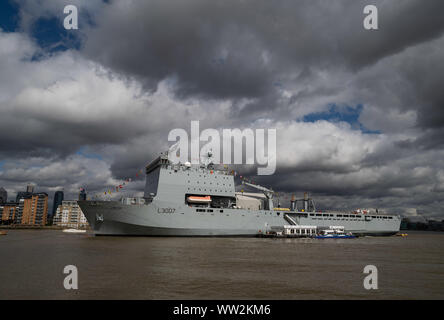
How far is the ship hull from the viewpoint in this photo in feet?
98.9

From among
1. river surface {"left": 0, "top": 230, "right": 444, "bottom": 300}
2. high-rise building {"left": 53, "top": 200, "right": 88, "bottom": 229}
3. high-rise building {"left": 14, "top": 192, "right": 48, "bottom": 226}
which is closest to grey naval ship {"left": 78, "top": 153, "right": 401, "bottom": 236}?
river surface {"left": 0, "top": 230, "right": 444, "bottom": 300}

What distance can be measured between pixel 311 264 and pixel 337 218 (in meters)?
31.7

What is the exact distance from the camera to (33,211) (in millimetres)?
110312

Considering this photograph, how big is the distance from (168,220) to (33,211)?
104 meters

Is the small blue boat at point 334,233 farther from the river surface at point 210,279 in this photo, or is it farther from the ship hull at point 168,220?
the river surface at point 210,279

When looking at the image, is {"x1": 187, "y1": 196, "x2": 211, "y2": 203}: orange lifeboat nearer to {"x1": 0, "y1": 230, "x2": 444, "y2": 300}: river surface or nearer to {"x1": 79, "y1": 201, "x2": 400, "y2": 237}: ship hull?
{"x1": 79, "y1": 201, "x2": 400, "y2": 237}: ship hull

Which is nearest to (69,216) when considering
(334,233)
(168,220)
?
(168,220)

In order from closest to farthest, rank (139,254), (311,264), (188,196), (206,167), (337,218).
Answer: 1. (311,264)
2. (139,254)
3. (188,196)
4. (206,167)
5. (337,218)

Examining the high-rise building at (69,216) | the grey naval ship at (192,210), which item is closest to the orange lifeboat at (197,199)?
the grey naval ship at (192,210)

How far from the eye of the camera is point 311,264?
16000mm

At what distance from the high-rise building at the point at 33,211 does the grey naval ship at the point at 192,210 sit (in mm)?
94545

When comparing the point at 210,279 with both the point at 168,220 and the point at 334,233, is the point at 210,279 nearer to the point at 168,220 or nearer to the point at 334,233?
the point at 168,220
